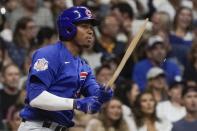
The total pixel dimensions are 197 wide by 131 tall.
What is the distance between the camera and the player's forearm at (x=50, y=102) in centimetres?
584

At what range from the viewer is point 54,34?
10773mm

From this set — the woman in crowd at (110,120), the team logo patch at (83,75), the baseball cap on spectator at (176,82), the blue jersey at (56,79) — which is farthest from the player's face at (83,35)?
the baseball cap on spectator at (176,82)

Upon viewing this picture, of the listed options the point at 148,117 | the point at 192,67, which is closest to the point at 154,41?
the point at 192,67

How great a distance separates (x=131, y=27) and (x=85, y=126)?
2.88 metres

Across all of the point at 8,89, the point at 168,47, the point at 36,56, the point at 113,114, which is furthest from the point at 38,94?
the point at 168,47

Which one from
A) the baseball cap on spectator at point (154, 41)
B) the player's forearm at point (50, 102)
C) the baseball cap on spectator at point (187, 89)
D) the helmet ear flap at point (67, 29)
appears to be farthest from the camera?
the baseball cap on spectator at point (154, 41)

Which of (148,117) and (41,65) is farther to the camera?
(148,117)

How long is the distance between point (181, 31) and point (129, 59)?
3.89 ft

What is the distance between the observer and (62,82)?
238 inches

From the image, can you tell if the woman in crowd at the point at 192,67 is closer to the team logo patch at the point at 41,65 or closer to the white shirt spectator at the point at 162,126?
the white shirt spectator at the point at 162,126

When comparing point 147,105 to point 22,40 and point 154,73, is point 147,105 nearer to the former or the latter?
point 154,73

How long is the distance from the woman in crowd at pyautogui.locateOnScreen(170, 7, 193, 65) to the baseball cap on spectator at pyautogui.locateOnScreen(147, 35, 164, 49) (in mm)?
334

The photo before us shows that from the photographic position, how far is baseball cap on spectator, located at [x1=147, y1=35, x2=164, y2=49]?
1091 cm

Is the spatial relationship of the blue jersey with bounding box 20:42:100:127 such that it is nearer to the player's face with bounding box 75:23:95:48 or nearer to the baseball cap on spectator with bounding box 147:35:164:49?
the player's face with bounding box 75:23:95:48
